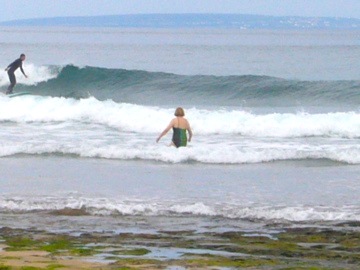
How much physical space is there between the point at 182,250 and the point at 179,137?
9.00 meters

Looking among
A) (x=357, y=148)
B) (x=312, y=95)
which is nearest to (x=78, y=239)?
(x=357, y=148)

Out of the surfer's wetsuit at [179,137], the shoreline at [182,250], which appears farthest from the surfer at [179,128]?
the shoreline at [182,250]

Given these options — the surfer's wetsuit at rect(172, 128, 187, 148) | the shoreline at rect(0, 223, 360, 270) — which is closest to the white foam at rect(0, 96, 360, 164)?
the surfer's wetsuit at rect(172, 128, 187, 148)

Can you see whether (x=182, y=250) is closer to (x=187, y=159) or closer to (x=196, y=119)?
(x=187, y=159)

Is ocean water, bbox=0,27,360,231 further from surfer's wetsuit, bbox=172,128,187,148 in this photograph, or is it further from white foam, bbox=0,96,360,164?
surfer's wetsuit, bbox=172,128,187,148

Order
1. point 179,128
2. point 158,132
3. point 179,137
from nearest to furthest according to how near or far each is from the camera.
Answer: point 179,128 < point 179,137 < point 158,132

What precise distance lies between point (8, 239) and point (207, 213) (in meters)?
3.22

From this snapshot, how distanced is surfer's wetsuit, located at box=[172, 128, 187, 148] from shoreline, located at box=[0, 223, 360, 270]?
7.59 m

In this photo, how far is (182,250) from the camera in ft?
31.7

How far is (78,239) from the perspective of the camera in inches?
408

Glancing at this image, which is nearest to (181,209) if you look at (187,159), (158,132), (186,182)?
(186,182)

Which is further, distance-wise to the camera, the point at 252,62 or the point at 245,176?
the point at 252,62

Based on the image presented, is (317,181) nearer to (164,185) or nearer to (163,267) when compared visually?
(164,185)

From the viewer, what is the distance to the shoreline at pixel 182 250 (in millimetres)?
8836
